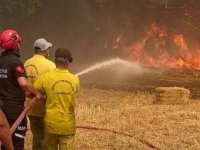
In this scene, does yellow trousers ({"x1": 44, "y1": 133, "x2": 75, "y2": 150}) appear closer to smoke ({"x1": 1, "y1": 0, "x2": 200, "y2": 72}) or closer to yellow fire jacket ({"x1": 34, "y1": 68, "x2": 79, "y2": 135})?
yellow fire jacket ({"x1": 34, "y1": 68, "x2": 79, "y2": 135})

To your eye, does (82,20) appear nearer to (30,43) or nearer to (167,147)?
(30,43)

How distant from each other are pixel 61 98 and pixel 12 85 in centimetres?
83

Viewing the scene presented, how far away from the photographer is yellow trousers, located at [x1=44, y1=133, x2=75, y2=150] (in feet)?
21.8

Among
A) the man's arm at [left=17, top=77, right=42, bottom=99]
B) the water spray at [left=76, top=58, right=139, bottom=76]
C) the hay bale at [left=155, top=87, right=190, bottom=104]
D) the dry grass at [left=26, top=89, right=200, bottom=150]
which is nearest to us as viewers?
the man's arm at [left=17, top=77, right=42, bottom=99]

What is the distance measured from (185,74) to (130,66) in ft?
20.6

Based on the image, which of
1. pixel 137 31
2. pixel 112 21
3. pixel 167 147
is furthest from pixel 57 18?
pixel 167 147

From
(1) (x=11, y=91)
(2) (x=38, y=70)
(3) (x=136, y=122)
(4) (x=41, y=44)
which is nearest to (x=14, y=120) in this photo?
(1) (x=11, y=91)

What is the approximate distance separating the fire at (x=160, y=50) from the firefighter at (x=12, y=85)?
2595 cm

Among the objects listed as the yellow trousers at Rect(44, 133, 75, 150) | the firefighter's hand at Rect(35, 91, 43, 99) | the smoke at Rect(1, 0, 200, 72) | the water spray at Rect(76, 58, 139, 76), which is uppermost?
the smoke at Rect(1, 0, 200, 72)

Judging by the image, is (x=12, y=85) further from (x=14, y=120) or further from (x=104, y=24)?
(x=104, y=24)

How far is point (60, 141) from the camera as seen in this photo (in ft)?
21.9

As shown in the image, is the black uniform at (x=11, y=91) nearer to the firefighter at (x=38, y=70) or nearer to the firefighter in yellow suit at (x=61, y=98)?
the firefighter in yellow suit at (x=61, y=98)

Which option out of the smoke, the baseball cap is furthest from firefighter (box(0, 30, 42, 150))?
the smoke

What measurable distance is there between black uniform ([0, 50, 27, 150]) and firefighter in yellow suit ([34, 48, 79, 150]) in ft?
1.23
